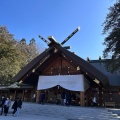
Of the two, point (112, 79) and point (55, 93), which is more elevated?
point (112, 79)

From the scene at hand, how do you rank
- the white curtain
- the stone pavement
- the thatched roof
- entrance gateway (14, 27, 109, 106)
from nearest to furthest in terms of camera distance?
the stone pavement → the thatched roof → entrance gateway (14, 27, 109, 106) → the white curtain

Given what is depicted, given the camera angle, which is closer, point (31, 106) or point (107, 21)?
point (107, 21)

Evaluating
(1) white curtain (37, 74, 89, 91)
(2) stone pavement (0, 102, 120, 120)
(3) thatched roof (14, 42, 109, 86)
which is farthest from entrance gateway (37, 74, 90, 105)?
(2) stone pavement (0, 102, 120, 120)

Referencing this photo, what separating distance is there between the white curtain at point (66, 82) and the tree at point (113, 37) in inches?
148

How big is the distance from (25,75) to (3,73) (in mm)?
14777

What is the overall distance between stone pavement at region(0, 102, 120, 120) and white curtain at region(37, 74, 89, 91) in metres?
2.98

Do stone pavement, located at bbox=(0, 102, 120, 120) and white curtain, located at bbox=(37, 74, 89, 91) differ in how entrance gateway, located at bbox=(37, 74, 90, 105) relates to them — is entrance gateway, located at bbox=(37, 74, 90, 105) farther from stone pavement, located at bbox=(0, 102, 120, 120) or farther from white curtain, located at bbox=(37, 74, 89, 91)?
stone pavement, located at bbox=(0, 102, 120, 120)

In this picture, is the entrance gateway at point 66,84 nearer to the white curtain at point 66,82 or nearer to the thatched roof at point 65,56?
the white curtain at point 66,82

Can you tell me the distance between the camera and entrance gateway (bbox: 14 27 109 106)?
15148 millimetres

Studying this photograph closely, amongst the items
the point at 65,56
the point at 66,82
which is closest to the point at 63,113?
the point at 66,82

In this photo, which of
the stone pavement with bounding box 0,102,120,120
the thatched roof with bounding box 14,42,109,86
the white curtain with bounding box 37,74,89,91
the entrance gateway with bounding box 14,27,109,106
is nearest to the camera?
the stone pavement with bounding box 0,102,120,120

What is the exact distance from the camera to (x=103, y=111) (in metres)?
11.9

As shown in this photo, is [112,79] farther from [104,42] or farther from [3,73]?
[3,73]

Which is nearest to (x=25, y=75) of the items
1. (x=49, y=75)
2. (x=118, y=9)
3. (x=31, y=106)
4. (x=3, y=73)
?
(x=49, y=75)
